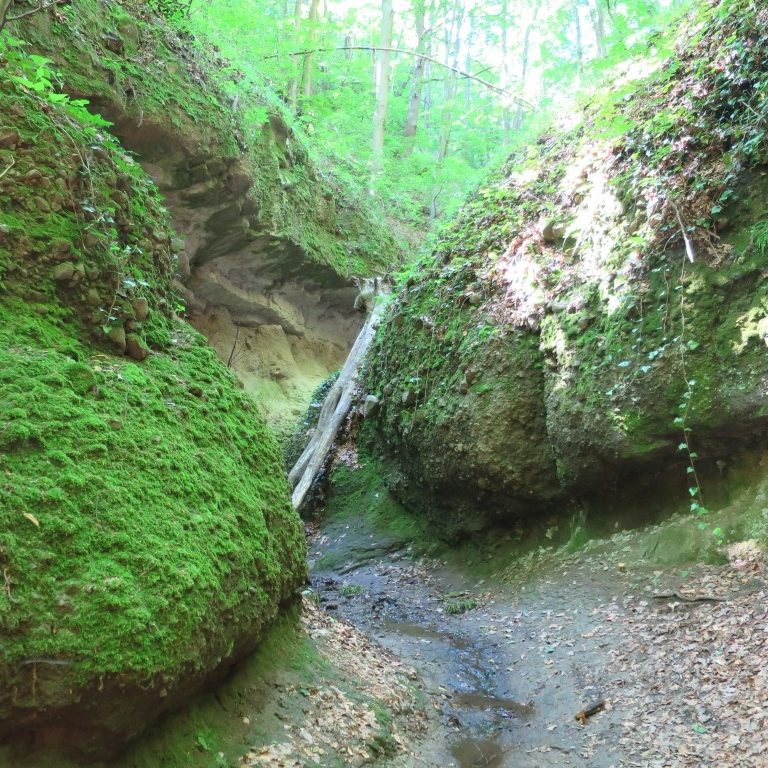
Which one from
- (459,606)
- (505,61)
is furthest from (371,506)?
(505,61)

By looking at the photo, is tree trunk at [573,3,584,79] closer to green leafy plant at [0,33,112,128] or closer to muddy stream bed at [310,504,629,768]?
muddy stream bed at [310,504,629,768]

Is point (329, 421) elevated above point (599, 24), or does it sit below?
below

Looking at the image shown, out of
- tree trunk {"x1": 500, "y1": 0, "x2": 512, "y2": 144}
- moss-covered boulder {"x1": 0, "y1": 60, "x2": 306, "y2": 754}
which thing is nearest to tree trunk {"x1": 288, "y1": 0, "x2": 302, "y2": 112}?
moss-covered boulder {"x1": 0, "y1": 60, "x2": 306, "y2": 754}

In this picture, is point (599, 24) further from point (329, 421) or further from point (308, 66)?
point (329, 421)

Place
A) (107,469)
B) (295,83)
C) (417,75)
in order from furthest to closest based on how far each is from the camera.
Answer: (417,75)
(295,83)
(107,469)

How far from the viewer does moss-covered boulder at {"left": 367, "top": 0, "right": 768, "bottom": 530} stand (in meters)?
6.19

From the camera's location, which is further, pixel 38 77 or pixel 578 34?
pixel 578 34

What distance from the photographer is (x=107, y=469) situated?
11.8ft

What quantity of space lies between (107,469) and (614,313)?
19.3 feet

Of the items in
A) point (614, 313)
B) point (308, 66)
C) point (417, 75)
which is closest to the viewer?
point (614, 313)

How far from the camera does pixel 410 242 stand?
19453 millimetres

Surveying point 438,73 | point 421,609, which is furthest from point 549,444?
point 438,73

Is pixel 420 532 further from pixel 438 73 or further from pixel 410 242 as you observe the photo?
pixel 438 73

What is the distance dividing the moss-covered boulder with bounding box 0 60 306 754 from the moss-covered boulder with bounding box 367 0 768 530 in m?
3.88
